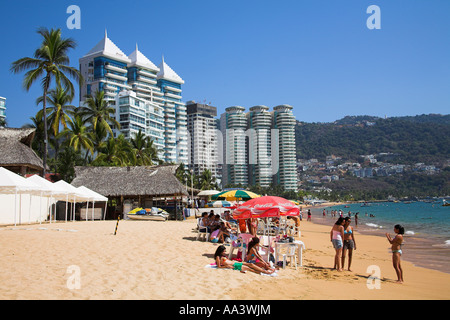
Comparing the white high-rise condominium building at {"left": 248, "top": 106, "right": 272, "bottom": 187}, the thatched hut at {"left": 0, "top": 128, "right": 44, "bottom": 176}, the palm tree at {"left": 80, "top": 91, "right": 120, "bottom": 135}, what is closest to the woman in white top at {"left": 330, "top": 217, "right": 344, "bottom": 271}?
the thatched hut at {"left": 0, "top": 128, "right": 44, "bottom": 176}

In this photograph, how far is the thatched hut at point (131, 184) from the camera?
25.1 m

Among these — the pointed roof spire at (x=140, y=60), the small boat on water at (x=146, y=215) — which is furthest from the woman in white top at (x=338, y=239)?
the pointed roof spire at (x=140, y=60)

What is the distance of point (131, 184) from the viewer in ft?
84.8

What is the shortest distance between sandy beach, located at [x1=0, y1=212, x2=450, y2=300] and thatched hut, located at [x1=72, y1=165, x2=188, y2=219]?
47.1 ft

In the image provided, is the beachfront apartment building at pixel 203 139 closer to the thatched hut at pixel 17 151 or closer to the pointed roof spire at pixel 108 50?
the pointed roof spire at pixel 108 50

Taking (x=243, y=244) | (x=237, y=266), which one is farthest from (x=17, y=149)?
(x=237, y=266)

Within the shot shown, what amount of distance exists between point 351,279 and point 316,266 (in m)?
1.70

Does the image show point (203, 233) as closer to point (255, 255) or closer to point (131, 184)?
point (255, 255)

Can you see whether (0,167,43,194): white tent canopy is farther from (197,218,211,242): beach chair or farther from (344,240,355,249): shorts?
(344,240,355,249): shorts

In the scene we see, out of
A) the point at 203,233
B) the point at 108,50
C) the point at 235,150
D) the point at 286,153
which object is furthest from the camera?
the point at 235,150

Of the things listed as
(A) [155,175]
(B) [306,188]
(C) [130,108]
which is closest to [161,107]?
(C) [130,108]

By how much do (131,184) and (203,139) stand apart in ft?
349

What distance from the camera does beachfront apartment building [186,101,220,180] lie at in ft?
415
